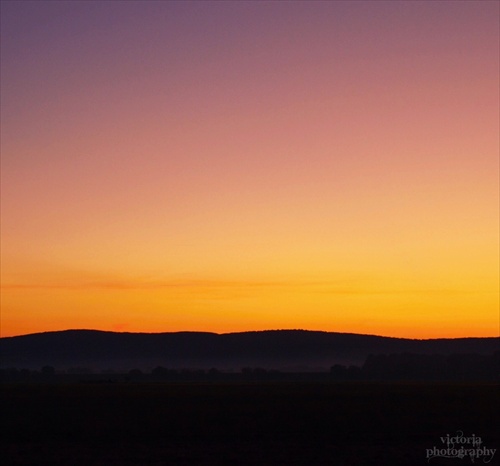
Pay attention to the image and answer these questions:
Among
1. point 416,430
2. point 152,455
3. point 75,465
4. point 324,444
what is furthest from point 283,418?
point 75,465

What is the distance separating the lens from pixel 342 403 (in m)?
61.7

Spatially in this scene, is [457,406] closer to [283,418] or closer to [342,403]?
[342,403]

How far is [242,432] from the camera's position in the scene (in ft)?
129

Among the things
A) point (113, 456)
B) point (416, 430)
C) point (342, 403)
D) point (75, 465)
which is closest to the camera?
point (75, 465)

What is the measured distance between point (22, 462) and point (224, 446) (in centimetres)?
760

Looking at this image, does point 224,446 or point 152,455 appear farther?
point 224,446

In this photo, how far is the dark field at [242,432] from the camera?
30.9 m

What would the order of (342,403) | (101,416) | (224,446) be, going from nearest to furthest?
(224,446), (101,416), (342,403)

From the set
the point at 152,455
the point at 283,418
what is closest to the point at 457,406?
the point at 283,418

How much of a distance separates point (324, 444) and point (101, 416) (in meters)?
19.3

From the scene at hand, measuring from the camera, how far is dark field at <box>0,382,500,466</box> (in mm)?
30938

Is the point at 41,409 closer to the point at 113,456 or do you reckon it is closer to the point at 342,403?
the point at 342,403

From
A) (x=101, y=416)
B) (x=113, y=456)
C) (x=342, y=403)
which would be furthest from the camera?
(x=342, y=403)

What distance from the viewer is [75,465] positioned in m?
29.2
